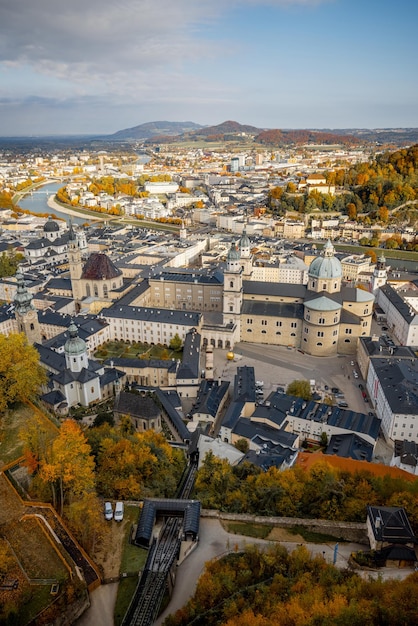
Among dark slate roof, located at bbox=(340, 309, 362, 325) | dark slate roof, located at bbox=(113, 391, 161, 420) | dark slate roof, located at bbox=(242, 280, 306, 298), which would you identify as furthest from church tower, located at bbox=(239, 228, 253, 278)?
dark slate roof, located at bbox=(113, 391, 161, 420)

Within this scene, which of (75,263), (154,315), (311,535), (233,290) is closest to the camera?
(311,535)

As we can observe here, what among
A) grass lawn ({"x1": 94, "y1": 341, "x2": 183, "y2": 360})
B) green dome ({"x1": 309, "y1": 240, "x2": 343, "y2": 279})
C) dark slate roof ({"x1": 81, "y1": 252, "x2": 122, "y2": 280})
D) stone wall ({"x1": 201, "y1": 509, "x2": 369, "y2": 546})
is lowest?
grass lawn ({"x1": 94, "y1": 341, "x2": 183, "y2": 360})

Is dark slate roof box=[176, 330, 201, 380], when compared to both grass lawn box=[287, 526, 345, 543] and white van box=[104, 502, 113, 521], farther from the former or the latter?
grass lawn box=[287, 526, 345, 543]

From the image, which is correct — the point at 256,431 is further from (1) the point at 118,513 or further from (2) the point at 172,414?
(1) the point at 118,513

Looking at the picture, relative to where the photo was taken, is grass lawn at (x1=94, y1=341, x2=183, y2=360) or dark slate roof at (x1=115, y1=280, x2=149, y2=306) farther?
dark slate roof at (x1=115, y1=280, x2=149, y2=306)

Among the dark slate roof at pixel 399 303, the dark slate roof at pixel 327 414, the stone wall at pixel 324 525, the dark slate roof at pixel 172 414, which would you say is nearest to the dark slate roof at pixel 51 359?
the dark slate roof at pixel 172 414

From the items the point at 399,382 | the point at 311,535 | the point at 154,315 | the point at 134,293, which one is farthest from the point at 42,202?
the point at 311,535
